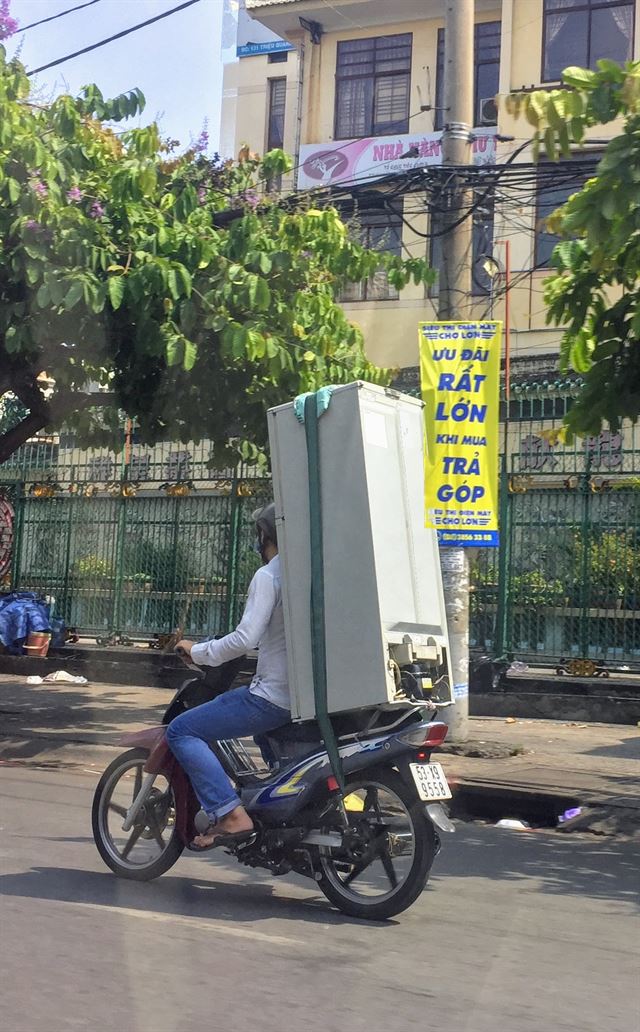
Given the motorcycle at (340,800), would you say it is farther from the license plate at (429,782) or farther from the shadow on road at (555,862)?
the shadow on road at (555,862)

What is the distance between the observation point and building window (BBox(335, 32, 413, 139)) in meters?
25.1

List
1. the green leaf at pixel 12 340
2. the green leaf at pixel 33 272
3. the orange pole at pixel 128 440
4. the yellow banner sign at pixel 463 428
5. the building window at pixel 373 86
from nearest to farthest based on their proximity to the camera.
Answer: the green leaf at pixel 33 272 → the yellow banner sign at pixel 463 428 → the green leaf at pixel 12 340 → the orange pole at pixel 128 440 → the building window at pixel 373 86

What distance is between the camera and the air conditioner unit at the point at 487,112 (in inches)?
920

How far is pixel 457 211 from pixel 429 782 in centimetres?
629

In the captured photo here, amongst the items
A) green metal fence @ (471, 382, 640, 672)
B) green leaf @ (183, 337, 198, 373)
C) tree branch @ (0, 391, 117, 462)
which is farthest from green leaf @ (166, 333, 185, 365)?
green metal fence @ (471, 382, 640, 672)

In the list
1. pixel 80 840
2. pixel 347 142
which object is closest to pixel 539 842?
pixel 80 840

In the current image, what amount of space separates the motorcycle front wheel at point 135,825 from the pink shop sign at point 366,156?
761 inches

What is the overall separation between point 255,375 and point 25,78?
9.86 ft

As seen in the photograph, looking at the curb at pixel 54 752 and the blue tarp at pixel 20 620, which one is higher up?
the blue tarp at pixel 20 620

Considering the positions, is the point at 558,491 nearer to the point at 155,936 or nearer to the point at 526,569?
the point at 526,569

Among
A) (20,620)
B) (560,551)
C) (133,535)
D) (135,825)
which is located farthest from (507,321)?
(135,825)

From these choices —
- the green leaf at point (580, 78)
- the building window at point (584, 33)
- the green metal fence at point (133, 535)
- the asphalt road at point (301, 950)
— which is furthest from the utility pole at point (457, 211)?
the building window at point (584, 33)

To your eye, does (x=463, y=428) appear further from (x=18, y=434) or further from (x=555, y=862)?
(x=18, y=434)

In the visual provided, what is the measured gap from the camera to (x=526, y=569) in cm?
1190
